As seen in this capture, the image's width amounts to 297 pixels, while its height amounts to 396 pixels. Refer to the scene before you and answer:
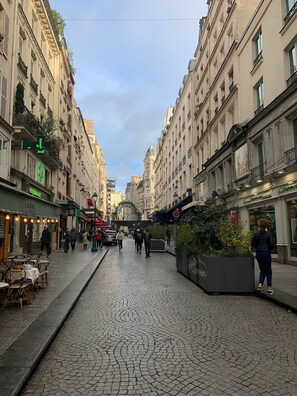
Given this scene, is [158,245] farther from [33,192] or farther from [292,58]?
[292,58]

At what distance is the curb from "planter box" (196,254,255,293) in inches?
137

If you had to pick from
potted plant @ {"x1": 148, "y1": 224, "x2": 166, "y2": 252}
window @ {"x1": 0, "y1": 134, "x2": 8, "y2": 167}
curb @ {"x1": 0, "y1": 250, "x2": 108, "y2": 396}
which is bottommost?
curb @ {"x1": 0, "y1": 250, "x2": 108, "y2": 396}

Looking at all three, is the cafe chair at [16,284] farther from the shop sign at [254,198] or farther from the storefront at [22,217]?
the shop sign at [254,198]

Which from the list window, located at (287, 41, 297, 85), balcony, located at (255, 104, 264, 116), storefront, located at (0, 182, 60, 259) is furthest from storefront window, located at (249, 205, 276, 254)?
storefront, located at (0, 182, 60, 259)

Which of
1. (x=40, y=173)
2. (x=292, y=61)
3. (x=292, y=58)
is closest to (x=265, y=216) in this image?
(x=292, y=61)

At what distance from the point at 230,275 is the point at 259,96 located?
539 inches

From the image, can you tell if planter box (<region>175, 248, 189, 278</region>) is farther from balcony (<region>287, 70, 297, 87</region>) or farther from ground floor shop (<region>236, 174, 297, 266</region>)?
balcony (<region>287, 70, 297, 87</region>)

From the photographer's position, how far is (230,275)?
8.82 meters

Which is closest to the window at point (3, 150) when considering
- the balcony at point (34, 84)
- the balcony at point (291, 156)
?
the balcony at point (34, 84)

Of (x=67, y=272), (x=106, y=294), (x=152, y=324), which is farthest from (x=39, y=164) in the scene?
(x=152, y=324)

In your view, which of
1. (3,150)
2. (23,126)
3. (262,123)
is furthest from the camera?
(23,126)

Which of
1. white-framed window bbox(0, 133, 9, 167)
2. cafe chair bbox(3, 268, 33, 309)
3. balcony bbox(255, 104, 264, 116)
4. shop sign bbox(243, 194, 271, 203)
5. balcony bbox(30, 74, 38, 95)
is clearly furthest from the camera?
balcony bbox(30, 74, 38, 95)

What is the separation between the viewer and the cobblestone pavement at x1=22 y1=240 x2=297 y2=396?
3.66m

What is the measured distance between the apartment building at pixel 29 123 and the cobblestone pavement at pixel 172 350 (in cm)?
417
